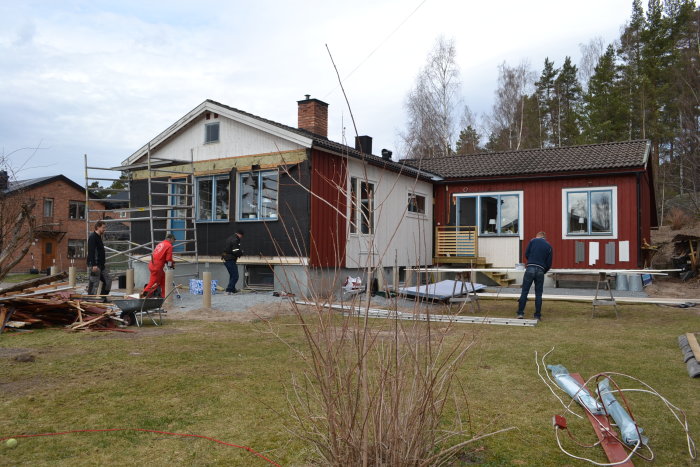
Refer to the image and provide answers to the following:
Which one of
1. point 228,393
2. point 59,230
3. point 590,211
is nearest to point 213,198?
point 228,393

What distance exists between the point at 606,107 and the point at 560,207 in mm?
19998

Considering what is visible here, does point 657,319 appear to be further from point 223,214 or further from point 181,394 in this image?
point 223,214

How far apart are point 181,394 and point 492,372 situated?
3.32 m

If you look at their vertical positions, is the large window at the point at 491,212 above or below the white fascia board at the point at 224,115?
below

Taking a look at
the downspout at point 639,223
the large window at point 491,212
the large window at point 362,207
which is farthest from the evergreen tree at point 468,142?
the large window at point 362,207

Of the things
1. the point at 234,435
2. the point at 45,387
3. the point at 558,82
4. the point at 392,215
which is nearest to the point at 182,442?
the point at 234,435

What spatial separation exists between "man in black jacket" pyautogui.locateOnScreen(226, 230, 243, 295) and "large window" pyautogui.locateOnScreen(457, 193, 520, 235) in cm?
881

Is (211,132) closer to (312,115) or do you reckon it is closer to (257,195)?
(257,195)

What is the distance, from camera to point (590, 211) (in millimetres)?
17297

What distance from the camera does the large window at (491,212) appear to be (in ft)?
61.0

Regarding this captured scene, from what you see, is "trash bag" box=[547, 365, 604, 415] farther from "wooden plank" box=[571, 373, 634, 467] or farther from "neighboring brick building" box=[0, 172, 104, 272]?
"neighboring brick building" box=[0, 172, 104, 272]

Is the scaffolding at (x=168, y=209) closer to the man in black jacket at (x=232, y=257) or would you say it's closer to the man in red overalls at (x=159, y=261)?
the man in black jacket at (x=232, y=257)

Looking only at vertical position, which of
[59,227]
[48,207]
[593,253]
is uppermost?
[48,207]

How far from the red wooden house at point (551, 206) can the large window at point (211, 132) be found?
580cm
